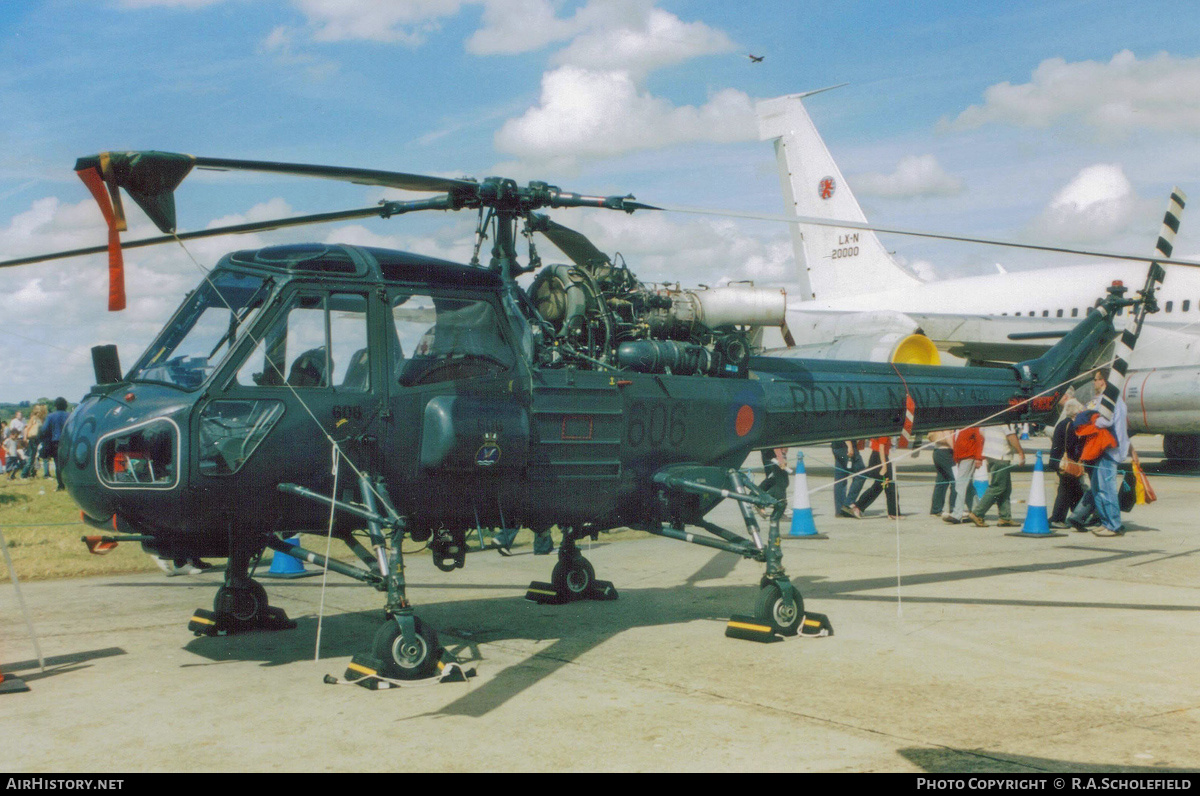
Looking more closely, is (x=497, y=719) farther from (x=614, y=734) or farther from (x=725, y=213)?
(x=725, y=213)

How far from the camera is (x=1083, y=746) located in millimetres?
4656

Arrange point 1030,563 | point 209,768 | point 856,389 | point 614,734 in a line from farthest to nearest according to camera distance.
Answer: point 1030,563
point 856,389
point 614,734
point 209,768

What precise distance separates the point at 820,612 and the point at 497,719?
3.62m

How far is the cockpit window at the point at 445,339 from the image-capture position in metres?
6.58

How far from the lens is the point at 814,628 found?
7145 millimetres

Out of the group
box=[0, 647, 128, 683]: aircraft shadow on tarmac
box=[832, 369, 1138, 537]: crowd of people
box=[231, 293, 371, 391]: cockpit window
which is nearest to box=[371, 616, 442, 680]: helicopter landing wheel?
box=[231, 293, 371, 391]: cockpit window

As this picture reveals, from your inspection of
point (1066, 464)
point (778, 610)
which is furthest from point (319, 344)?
point (1066, 464)

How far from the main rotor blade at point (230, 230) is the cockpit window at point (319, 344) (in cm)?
78

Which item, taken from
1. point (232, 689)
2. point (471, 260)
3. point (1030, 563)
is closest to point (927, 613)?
point (1030, 563)

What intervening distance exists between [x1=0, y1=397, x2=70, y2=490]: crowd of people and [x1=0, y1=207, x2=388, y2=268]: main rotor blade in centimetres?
1147

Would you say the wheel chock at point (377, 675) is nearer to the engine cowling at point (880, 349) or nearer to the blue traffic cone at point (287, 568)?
the blue traffic cone at point (287, 568)

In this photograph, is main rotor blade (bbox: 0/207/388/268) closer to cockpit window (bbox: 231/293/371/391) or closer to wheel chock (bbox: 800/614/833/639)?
cockpit window (bbox: 231/293/371/391)

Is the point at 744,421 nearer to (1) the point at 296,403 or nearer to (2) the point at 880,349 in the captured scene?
(1) the point at 296,403

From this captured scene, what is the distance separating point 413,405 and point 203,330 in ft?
4.55
